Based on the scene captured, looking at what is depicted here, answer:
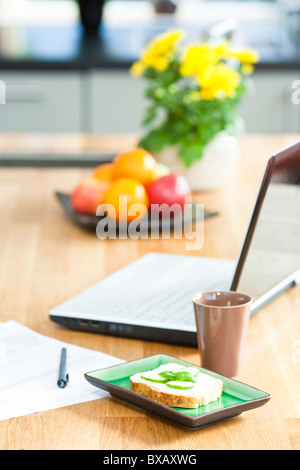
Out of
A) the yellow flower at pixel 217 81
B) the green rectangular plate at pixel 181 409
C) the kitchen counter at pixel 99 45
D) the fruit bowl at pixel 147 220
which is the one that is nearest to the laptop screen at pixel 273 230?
the green rectangular plate at pixel 181 409

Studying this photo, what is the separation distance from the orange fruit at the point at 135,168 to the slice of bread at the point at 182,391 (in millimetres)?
849

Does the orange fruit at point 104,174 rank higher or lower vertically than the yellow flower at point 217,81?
lower

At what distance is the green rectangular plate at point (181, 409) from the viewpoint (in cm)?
84

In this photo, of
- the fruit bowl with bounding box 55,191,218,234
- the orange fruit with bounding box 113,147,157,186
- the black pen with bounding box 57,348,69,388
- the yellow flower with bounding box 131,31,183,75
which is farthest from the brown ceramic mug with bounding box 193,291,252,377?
the yellow flower with bounding box 131,31,183,75

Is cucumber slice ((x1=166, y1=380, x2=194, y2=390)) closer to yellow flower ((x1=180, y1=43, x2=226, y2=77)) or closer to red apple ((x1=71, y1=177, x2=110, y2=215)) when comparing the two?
red apple ((x1=71, y1=177, x2=110, y2=215))

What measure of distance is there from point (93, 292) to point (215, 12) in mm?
3216

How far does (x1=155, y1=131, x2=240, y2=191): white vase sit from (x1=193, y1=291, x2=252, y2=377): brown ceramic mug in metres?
0.93

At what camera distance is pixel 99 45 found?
3594mm

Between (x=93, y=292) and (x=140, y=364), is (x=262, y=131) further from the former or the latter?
(x=140, y=364)

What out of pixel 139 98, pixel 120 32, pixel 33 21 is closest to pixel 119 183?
pixel 139 98

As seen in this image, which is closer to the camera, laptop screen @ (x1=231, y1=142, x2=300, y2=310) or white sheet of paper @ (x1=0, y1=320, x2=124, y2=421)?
white sheet of paper @ (x1=0, y1=320, x2=124, y2=421)

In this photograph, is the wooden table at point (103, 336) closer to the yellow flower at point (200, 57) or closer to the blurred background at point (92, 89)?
the yellow flower at point (200, 57)

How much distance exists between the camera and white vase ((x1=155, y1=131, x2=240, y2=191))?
6.26 ft

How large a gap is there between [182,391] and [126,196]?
2.60 feet
